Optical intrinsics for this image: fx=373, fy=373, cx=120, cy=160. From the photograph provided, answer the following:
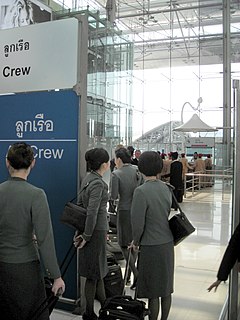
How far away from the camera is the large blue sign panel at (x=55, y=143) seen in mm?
3088

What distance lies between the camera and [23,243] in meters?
1.95

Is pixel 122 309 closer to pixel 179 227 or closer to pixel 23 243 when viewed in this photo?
pixel 179 227

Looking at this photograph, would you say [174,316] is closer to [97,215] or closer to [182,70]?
[97,215]

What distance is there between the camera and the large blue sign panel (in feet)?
10.1

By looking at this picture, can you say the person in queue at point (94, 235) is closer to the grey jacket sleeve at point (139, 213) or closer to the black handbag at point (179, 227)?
the grey jacket sleeve at point (139, 213)

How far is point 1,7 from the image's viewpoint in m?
9.84

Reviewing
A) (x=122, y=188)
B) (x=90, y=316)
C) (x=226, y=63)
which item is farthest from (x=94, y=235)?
(x=226, y=63)

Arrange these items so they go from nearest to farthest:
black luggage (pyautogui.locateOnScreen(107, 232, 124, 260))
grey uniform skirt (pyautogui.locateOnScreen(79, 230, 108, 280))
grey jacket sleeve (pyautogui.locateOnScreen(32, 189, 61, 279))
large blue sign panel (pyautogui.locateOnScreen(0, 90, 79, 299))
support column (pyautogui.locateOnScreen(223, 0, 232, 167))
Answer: grey jacket sleeve (pyautogui.locateOnScreen(32, 189, 61, 279))
grey uniform skirt (pyautogui.locateOnScreen(79, 230, 108, 280))
large blue sign panel (pyautogui.locateOnScreen(0, 90, 79, 299))
black luggage (pyautogui.locateOnScreen(107, 232, 124, 260))
support column (pyautogui.locateOnScreen(223, 0, 232, 167))

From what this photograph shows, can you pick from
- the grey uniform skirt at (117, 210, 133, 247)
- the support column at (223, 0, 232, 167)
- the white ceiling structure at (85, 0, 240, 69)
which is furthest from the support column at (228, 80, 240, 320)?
the white ceiling structure at (85, 0, 240, 69)

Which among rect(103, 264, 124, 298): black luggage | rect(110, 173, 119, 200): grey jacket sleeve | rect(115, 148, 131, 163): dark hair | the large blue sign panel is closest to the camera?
the large blue sign panel

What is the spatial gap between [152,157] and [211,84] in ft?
51.9

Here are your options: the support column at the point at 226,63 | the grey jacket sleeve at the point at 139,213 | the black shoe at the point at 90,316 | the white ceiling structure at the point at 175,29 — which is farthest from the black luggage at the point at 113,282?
the white ceiling structure at the point at 175,29

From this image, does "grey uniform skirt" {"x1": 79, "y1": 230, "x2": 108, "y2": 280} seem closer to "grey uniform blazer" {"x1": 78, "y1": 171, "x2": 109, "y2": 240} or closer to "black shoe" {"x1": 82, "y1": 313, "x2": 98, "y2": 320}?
"grey uniform blazer" {"x1": 78, "y1": 171, "x2": 109, "y2": 240}

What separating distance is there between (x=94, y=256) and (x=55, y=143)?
1020mm
